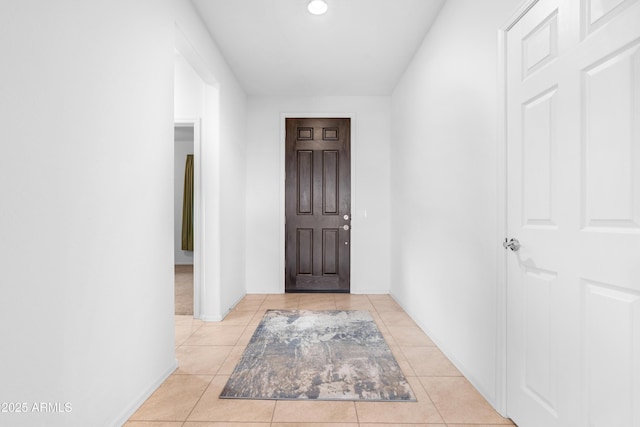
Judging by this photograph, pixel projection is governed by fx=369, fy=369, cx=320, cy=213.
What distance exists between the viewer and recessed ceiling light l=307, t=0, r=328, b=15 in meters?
2.70

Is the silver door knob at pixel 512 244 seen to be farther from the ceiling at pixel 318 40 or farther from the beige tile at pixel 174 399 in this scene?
the ceiling at pixel 318 40

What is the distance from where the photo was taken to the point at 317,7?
276 centimetres

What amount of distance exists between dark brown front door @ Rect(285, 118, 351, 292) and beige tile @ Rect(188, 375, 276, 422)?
278cm

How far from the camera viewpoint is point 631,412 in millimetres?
1129

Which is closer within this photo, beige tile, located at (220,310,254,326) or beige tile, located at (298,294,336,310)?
beige tile, located at (220,310,254,326)

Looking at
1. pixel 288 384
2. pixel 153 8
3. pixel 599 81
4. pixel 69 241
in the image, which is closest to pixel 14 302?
pixel 69 241

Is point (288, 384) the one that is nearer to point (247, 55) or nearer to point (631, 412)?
point (631, 412)

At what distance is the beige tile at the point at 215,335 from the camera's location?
2.95 meters

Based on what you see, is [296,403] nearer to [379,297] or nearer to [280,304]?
[280,304]

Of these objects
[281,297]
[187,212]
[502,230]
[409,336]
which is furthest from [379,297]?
[187,212]

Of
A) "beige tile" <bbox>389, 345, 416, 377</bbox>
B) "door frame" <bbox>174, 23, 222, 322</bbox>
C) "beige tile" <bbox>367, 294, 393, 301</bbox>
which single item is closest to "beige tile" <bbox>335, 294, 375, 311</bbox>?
"beige tile" <bbox>367, 294, 393, 301</bbox>

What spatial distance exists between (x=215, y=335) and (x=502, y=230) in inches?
94.1

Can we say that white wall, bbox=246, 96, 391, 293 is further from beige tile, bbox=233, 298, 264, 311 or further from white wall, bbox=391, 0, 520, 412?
white wall, bbox=391, 0, 520, 412

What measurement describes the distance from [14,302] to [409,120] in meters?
3.49
